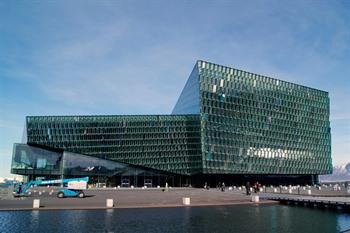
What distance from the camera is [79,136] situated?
3878 inches

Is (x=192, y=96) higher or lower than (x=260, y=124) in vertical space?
higher

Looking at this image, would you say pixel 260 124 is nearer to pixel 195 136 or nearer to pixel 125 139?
pixel 195 136

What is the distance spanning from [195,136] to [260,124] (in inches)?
853

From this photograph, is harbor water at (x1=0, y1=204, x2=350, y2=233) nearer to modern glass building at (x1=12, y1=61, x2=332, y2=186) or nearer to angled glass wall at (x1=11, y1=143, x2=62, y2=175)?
modern glass building at (x1=12, y1=61, x2=332, y2=186)

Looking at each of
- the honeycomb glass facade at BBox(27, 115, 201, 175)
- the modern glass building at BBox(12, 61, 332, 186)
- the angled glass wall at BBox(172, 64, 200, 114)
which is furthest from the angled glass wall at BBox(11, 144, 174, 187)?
the angled glass wall at BBox(172, 64, 200, 114)

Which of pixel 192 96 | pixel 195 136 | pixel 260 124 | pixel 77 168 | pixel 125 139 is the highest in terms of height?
pixel 192 96

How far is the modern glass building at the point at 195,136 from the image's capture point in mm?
96812

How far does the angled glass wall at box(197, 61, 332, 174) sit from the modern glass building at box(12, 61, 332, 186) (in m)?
0.29

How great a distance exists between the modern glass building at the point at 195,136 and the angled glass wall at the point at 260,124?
0.29 meters

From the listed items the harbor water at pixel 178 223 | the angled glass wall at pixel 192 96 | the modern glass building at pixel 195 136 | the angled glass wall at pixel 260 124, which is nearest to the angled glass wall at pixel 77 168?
the modern glass building at pixel 195 136

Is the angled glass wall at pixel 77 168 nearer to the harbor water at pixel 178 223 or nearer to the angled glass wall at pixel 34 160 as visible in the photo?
the angled glass wall at pixel 34 160

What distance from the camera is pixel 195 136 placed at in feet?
325

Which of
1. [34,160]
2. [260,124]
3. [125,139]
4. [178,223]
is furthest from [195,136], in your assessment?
[178,223]

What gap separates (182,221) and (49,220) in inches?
447
